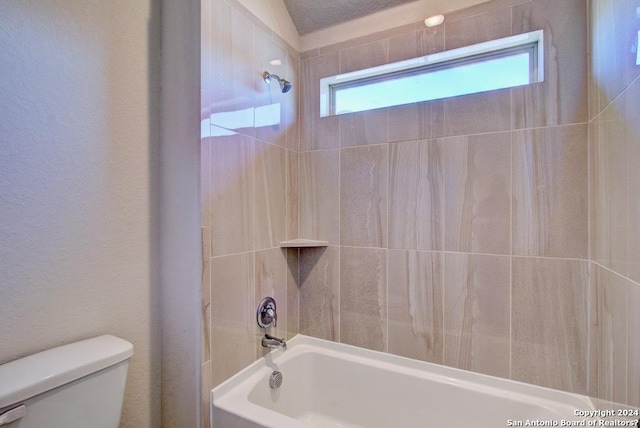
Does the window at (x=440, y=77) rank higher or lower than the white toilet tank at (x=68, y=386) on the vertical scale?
higher

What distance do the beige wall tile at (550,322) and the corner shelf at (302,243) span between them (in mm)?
960

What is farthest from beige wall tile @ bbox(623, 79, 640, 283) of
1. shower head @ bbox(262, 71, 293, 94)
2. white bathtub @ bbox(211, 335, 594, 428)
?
shower head @ bbox(262, 71, 293, 94)

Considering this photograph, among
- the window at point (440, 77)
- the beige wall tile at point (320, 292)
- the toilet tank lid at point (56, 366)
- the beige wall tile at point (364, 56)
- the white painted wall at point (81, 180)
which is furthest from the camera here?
the beige wall tile at point (320, 292)

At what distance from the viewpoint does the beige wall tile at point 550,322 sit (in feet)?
4.13

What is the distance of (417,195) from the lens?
1530 mm

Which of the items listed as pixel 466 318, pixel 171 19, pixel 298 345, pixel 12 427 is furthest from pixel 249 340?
pixel 171 19

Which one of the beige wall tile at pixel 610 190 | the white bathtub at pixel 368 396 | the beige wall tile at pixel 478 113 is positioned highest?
the beige wall tile at pixel 478 113

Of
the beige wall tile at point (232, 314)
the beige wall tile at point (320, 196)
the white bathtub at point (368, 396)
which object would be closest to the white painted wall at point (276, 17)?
the beige wall tile at point (320, 196)

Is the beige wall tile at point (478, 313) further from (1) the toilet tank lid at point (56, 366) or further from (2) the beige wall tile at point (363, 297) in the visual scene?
(1) the toilet tank lid at point (56, 366)

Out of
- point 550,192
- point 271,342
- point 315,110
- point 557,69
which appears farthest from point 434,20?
point 271,342

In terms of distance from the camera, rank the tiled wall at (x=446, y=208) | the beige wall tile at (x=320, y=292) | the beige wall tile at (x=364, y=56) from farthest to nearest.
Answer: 1. the beige wall tile at (x=320, y=292)
2. the beige wall tile at (x=364, y=56)
3. the tiled wall at (x=446, y=208)

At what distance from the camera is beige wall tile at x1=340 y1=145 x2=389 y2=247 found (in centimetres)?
161

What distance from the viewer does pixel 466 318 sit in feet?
4.70

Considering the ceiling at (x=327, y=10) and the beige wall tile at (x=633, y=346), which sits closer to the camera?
the beige wall tile at (x=633, y=346)
